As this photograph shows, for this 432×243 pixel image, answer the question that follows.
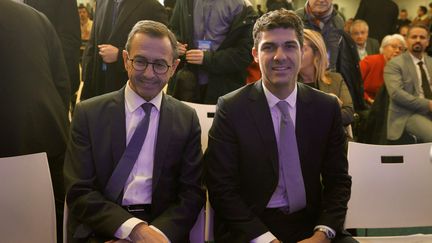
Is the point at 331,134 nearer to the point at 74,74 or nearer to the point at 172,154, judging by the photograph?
the point at 172,154

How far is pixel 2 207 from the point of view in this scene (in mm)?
1926

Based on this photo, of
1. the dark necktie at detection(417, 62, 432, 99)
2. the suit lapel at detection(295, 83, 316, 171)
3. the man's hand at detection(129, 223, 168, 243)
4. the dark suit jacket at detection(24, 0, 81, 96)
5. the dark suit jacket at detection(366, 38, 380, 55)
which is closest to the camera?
the man's hand at detection(129, 223, 168, 243)

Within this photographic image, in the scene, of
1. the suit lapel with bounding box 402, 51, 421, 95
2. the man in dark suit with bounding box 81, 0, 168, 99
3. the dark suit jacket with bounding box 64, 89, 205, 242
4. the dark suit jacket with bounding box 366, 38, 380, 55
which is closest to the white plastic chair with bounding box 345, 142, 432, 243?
the dark suit jacket with bounding box 64, 89, 205, 242

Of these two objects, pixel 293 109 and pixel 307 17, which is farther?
pixel 307 17

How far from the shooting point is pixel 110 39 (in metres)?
3.01

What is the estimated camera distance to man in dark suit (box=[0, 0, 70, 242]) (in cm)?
217

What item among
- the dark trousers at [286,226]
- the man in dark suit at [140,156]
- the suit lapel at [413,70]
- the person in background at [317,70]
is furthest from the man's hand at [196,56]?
the suit lapel at [413,70]

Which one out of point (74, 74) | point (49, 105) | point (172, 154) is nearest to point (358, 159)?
point (172, 154)

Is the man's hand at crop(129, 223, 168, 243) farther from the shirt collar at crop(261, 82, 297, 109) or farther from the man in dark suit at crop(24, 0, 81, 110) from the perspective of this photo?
the man in dark suit at crop(24, 0, 81, 110)

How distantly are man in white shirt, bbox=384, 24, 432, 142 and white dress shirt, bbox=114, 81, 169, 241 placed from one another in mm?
2934

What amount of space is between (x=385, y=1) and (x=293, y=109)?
216 inches

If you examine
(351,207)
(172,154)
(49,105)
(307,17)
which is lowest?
(351,207)

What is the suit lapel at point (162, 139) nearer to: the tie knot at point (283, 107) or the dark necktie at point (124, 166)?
the dark necktie at point (124, 166)

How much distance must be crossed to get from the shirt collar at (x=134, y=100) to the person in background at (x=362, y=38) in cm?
435
